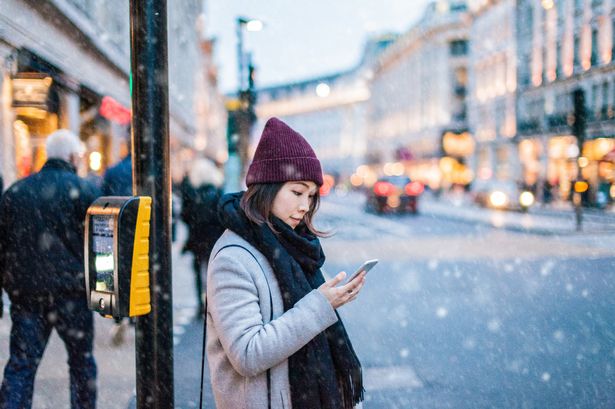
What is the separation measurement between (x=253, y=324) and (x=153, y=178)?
85cm

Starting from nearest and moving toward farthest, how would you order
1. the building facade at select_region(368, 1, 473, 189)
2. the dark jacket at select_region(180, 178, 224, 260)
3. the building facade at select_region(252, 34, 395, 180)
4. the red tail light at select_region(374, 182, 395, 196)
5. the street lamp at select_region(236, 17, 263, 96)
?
the dark jacket at select_region(180, 178, 224, 260)
the street lamp at select_region(236, 17, 263, 96)
the red tail light at select_region(374, 182, 395, 196)
the building facade at select_region(368, 1, 473, 189)
the building facade at select_region(252, 34, 395, 180)

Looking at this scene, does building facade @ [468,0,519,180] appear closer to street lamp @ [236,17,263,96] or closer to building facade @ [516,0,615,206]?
building facade @ [516,0,615,206]

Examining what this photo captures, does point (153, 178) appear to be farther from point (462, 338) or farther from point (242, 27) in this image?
point (242, 27)

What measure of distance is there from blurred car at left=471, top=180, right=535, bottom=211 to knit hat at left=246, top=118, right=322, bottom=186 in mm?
30002

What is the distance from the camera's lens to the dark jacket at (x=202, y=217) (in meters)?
7.88

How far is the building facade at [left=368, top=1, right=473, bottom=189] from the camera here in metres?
67.4

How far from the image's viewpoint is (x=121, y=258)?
2.57 meters

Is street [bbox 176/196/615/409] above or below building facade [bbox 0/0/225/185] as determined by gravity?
below

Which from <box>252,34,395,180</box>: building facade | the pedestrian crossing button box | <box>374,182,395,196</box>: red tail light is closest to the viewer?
the pedestrian crossing button box

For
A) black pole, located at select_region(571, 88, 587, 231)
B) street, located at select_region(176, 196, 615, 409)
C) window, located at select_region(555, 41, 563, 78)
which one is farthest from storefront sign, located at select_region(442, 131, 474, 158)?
street, located at select_region(176, 196, 615, 409)

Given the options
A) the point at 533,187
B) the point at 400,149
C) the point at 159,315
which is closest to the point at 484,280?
the point at 159,315

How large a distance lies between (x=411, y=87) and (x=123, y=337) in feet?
252

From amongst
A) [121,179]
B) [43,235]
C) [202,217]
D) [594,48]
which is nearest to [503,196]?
[594,48]

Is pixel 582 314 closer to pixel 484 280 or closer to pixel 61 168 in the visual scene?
pixel 484 280
